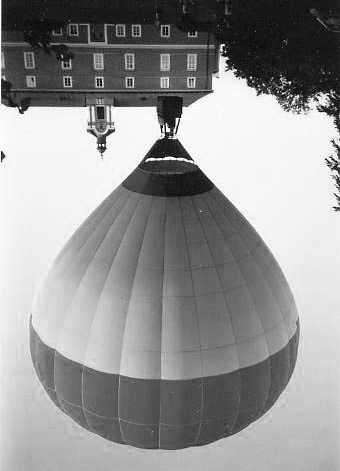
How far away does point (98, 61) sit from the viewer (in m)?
3.21

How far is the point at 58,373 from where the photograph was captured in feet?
9.78

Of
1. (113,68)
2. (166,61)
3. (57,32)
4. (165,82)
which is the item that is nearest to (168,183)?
(165,82)

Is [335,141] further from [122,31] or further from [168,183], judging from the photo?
[122,31]

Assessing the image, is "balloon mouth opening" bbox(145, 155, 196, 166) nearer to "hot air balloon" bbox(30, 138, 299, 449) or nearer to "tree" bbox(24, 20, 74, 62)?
"hot air balloon" bbox(30, 138, 299, 449)

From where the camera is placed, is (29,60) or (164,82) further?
(164,82)

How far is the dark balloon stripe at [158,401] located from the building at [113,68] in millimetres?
1352

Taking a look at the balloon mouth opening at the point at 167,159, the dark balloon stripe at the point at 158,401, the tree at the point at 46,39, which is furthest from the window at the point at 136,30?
the dark balloon stripe at the point at 158,401

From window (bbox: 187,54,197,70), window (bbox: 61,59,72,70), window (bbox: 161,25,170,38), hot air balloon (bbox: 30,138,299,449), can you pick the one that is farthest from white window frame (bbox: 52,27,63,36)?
hot air balloon (bbox: 30,138,299,449)

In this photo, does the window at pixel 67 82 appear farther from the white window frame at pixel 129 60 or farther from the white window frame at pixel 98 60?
the white window frame at pixel 129 60

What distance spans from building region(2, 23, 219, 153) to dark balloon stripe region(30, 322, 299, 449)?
1352 millimetres

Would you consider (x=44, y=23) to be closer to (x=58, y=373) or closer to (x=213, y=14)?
(x=213, y=14)

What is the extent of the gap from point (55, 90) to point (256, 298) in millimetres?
1631

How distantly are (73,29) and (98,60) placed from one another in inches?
8.4

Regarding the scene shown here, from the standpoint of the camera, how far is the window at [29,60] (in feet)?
10.2
